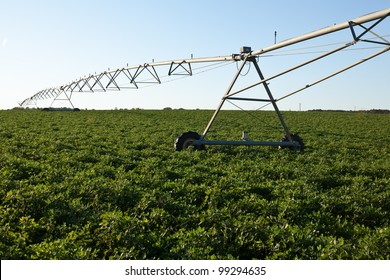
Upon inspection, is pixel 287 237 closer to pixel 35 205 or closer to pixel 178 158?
pixel 35 205

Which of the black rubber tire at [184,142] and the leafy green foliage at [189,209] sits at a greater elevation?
the black rubber tire at [184,142]

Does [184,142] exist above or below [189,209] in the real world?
above

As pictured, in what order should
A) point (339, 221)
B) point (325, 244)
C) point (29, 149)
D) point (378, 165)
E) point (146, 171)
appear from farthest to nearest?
point (29, 149)
point (378, 165)
point (146, 171)
point (339, 221)
point (325, 244)

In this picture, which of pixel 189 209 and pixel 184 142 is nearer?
pixel 189 209

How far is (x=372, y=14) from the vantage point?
9.28 metres

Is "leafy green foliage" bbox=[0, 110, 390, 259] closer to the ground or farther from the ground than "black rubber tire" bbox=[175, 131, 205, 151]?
closer to the ground

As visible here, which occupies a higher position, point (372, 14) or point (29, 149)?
point (372, 14)

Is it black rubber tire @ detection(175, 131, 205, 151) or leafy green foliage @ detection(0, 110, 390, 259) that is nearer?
leafy green foliage @ detection(0, 110, 390, 259)

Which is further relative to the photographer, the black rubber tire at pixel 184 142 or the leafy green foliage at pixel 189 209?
the black rubber tire at pixel 184 142

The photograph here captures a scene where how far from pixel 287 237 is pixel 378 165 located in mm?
8182

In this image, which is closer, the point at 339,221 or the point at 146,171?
the point at 339,221
